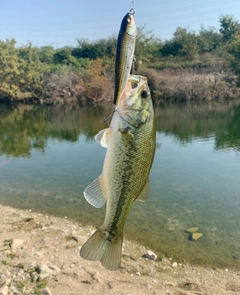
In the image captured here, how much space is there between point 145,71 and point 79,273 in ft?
122

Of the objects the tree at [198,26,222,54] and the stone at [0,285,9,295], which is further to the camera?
the tree at [198,26,222,54]

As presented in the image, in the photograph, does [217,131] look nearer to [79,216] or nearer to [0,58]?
[79,216]

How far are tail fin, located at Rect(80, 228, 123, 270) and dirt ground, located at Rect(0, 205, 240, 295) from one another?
3.59 meters

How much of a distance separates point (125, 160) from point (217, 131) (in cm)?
2006

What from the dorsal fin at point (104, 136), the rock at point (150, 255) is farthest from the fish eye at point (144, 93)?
the rock at point (150, 255)

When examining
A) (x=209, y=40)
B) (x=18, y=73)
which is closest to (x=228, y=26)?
(x=209, y=40)

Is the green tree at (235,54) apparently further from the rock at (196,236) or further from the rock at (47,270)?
the rock at (47,270)

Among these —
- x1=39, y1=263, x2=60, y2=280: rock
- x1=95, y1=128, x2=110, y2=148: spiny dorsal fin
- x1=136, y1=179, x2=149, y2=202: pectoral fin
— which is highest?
x1=95, y1=128, x2=110, y2=148: spiny dorsal fin

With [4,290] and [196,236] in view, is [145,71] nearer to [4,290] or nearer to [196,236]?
[196,236]

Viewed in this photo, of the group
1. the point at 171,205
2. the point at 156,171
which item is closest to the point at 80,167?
the point at 156,171

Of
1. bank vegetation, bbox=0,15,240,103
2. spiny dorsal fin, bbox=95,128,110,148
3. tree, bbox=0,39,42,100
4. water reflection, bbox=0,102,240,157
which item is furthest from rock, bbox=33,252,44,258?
tree, bbox=0,39,42,100

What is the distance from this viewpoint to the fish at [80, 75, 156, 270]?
6.02ft

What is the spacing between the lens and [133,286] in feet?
18.4

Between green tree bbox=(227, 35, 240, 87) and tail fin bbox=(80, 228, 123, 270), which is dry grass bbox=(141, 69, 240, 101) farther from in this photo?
tail fin bbox=(80, 228, 123, 270)
